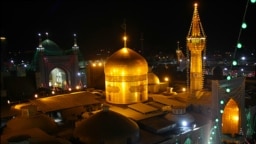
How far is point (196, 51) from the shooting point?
14898mm

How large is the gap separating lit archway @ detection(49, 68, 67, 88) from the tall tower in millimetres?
13864

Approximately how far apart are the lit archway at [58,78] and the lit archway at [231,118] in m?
15.4

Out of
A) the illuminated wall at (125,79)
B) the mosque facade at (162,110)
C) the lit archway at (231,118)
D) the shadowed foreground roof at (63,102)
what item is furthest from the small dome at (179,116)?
the shadowed foreground roof at (63,102)

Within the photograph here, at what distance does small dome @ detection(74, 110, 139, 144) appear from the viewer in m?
9.17

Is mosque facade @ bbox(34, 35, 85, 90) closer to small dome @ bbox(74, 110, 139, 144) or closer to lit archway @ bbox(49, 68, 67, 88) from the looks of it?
lit archway @ bbox(49, 68, 67, 88)

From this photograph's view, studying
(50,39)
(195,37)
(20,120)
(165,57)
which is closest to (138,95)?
(195,37)

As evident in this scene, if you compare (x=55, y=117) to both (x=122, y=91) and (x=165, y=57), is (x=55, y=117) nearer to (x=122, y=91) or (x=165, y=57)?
(x=122, y=91)

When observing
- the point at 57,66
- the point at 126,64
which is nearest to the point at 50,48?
the point at 57,66

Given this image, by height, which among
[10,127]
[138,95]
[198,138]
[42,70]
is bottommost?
[198,138]

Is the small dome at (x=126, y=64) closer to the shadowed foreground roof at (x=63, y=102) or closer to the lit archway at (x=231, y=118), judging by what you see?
the shadowed foreground roof at (x=63, y=102)

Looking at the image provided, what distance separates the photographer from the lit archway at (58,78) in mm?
25709

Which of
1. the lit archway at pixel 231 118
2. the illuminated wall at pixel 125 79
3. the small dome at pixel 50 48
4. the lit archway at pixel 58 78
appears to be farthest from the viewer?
the lit archway at pixel 58 78

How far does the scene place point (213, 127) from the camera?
12195 mm

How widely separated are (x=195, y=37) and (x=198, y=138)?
5.74 metres
